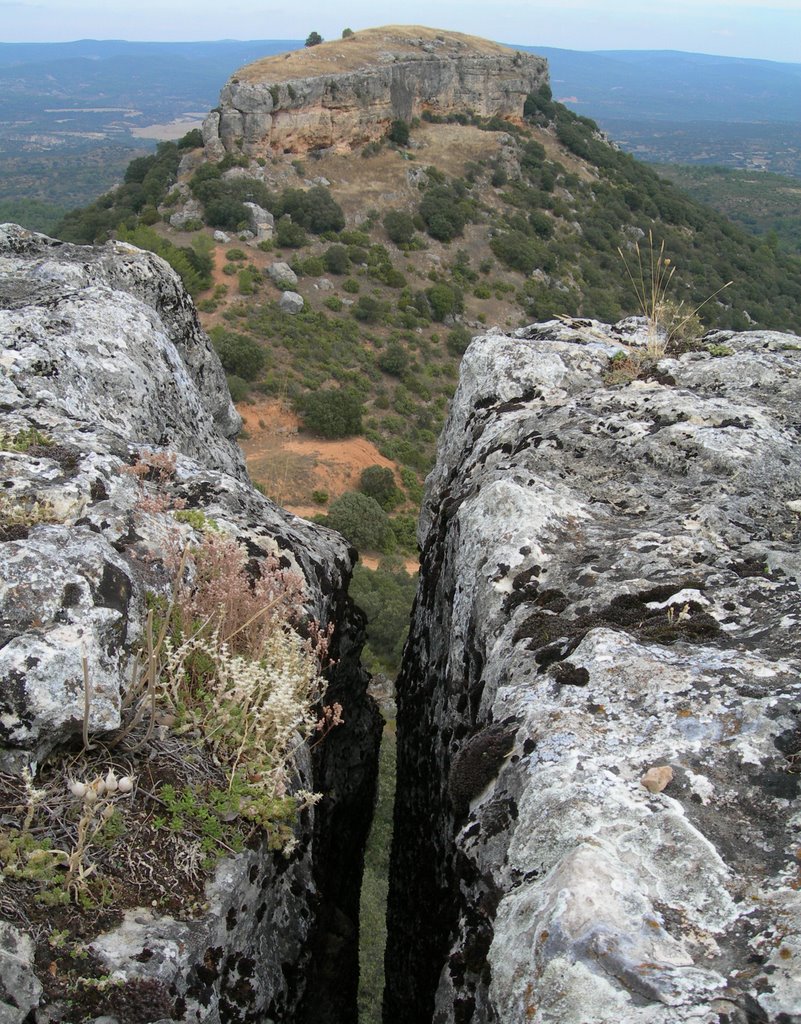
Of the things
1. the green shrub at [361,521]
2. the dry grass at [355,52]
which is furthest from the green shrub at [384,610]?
the dry grass at [355,52]

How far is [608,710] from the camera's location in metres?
3.78

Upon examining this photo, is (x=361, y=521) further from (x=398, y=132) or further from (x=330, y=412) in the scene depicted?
(x=398, y=132)

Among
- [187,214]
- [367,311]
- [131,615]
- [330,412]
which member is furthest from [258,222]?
[131,615]

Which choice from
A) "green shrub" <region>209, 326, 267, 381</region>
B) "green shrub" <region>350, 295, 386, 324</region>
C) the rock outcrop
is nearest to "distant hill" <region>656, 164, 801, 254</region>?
"green shrub" <region>350, 295, 386, 324</region>

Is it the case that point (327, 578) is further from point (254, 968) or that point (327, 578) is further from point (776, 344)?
point (776, 344)

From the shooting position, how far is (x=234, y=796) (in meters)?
3.95

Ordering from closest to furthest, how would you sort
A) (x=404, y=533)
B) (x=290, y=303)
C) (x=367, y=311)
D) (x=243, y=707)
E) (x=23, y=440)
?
(x=243, y=707) → (x=23, y=440) → (x=404, y=533) → (x=290, y=303) → (x=367, y=311)

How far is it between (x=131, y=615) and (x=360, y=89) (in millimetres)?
58356

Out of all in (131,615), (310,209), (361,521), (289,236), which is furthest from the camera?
(310,209)

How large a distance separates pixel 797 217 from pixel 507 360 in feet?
437

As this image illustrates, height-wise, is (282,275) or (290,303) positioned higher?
(282,275)

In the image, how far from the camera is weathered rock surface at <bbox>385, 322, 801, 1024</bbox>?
2.79 m

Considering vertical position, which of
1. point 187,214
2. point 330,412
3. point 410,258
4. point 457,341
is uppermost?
point 187,214

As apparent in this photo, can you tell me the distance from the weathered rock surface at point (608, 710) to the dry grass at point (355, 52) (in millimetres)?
51283
